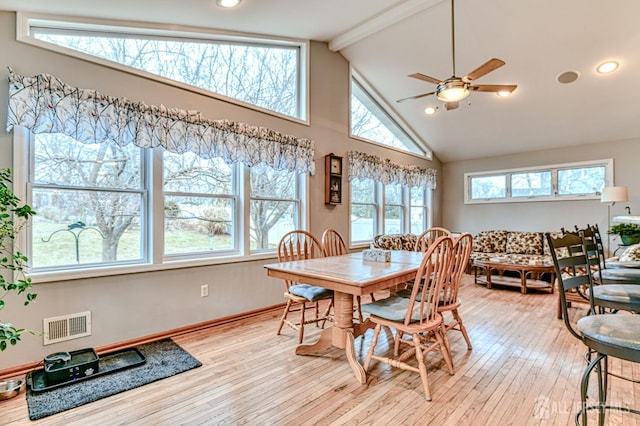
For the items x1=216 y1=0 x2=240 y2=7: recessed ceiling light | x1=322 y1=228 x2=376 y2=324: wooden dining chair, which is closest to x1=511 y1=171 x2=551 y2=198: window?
x1=322 y1=228 x2=376 y2=324: wooden dining chair

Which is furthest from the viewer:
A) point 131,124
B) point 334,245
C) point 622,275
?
point 334,245

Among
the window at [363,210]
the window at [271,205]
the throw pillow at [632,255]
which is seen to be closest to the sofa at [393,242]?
the window at [363,210]

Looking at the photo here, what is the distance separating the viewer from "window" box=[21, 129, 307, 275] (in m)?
2.64

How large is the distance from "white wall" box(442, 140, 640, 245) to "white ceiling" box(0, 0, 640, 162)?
0.23 meters

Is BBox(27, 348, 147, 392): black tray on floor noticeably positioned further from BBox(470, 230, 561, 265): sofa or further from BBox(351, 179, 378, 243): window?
BBox(470, 230, 561, 265): sofa

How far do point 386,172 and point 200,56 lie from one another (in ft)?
11.0

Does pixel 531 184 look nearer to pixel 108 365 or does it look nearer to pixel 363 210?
pixel 363 210

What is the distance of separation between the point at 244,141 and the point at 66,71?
158cm

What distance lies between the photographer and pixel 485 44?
159 inches

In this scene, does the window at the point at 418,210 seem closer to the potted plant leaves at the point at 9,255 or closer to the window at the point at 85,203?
the window at the point at 85,203

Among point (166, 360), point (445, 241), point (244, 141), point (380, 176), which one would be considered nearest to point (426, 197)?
point (380, 176)

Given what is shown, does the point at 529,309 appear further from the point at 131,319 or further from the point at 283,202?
the point at 131,319

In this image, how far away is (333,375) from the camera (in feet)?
7.91

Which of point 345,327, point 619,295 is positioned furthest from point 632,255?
point 345,327
